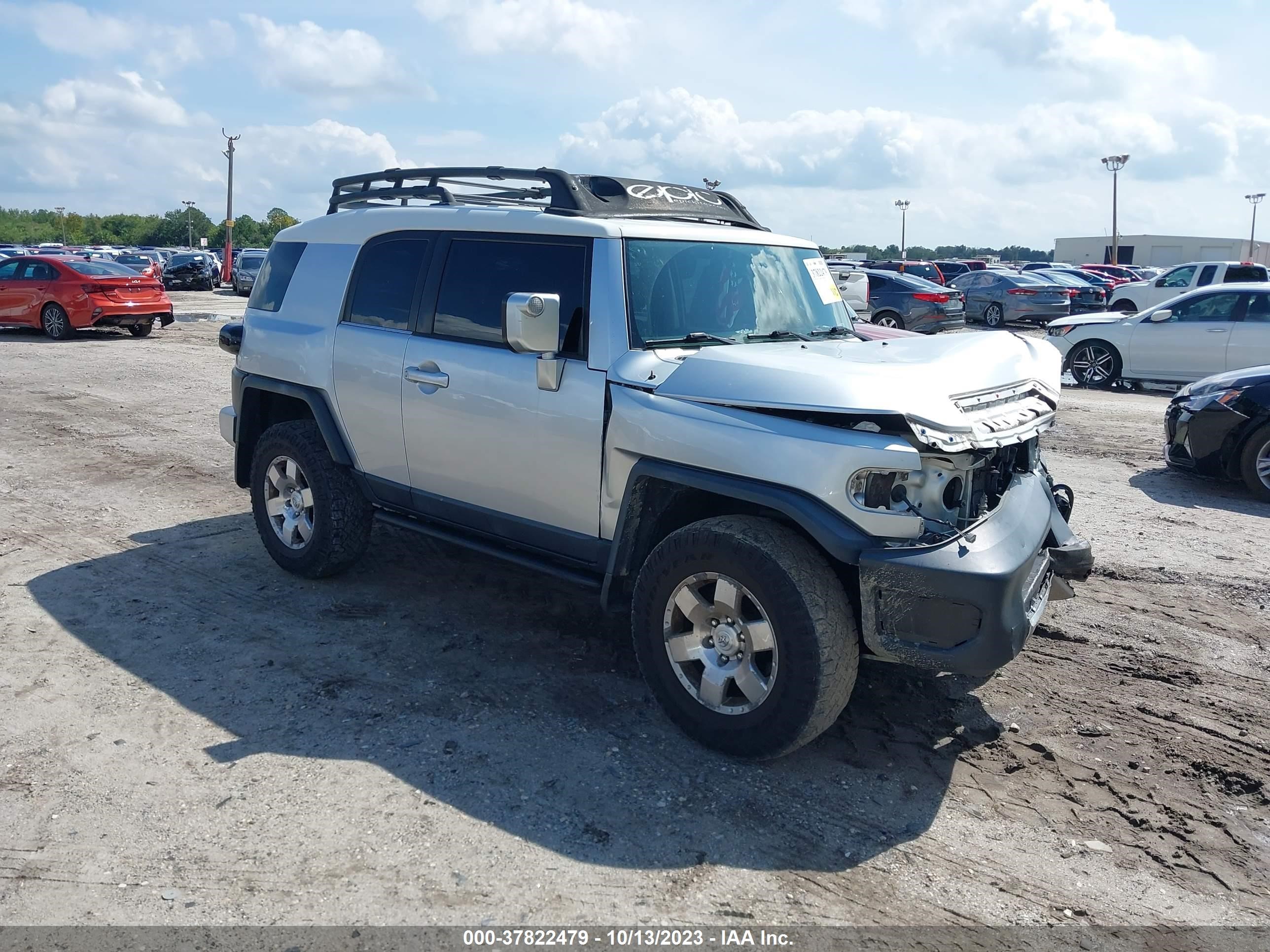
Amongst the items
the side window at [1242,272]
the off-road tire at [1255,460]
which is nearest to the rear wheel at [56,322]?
the off-road tire at [1255,460]

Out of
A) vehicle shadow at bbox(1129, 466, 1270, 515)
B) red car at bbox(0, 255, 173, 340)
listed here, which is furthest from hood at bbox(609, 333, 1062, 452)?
red car at bbox(0, 255, 173, 340)

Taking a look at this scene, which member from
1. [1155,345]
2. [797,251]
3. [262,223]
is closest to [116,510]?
[797,251]

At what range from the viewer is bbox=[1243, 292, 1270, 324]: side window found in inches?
527

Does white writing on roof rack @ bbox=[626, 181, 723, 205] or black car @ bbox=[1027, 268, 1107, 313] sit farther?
black car @ bbox=[1027, 268, 1107, 313]

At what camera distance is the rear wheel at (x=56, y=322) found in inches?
731

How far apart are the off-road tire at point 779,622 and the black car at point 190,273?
130 feet

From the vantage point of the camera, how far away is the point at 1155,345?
14156 mm

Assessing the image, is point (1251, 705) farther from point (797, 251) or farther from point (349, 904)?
point (349, 904)

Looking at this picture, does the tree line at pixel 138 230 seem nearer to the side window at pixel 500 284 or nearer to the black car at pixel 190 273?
the black car at pixel 190 273

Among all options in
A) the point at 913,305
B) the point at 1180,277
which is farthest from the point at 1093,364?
the point at 1180,277

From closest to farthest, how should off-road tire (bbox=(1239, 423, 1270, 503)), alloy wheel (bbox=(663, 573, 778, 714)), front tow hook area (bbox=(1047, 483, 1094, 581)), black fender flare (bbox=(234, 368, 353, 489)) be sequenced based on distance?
alloy wheel (bbox=(663, 573, 778, 714)) → front tow hook area (bbox=(1047, 483, 1094, 581)) → black fender flare (bbox=(234, 368, 353, 489)) → off-road tire (bbox=(1239, 423, 1270, 503))

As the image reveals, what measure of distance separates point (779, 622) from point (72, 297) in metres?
18.6

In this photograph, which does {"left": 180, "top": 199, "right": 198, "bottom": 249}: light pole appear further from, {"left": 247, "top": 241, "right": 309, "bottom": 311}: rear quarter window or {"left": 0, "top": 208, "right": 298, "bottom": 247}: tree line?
{"left": 247, "top": 241, "right": 309, "bottom": 311}: rear quarter window

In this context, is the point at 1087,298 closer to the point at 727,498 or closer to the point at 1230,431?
the point at 1230,431
